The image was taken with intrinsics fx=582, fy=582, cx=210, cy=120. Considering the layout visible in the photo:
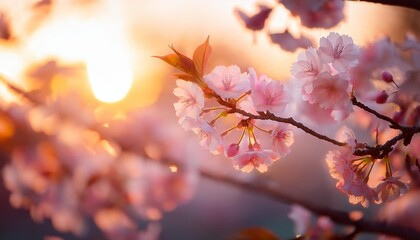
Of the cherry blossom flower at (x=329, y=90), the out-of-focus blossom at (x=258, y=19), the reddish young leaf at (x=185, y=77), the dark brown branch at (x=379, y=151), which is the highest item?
the out-of-focus blossom at (x=258, y=19)

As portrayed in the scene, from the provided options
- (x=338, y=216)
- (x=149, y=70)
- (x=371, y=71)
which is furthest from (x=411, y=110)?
(x=149, y=70)

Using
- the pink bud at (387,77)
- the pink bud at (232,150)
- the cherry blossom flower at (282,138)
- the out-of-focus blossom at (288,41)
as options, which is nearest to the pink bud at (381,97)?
the pink bud at (387,77)

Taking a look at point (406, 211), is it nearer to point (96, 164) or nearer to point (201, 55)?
point (201, 55)

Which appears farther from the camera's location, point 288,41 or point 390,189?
point 288,41

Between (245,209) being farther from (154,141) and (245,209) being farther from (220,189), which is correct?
(154,141)

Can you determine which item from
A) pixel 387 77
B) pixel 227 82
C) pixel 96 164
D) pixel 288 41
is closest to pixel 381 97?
pixel 387 77

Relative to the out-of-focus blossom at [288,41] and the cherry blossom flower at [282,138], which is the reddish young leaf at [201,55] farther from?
the out-of-focus blossom at [288,41]
